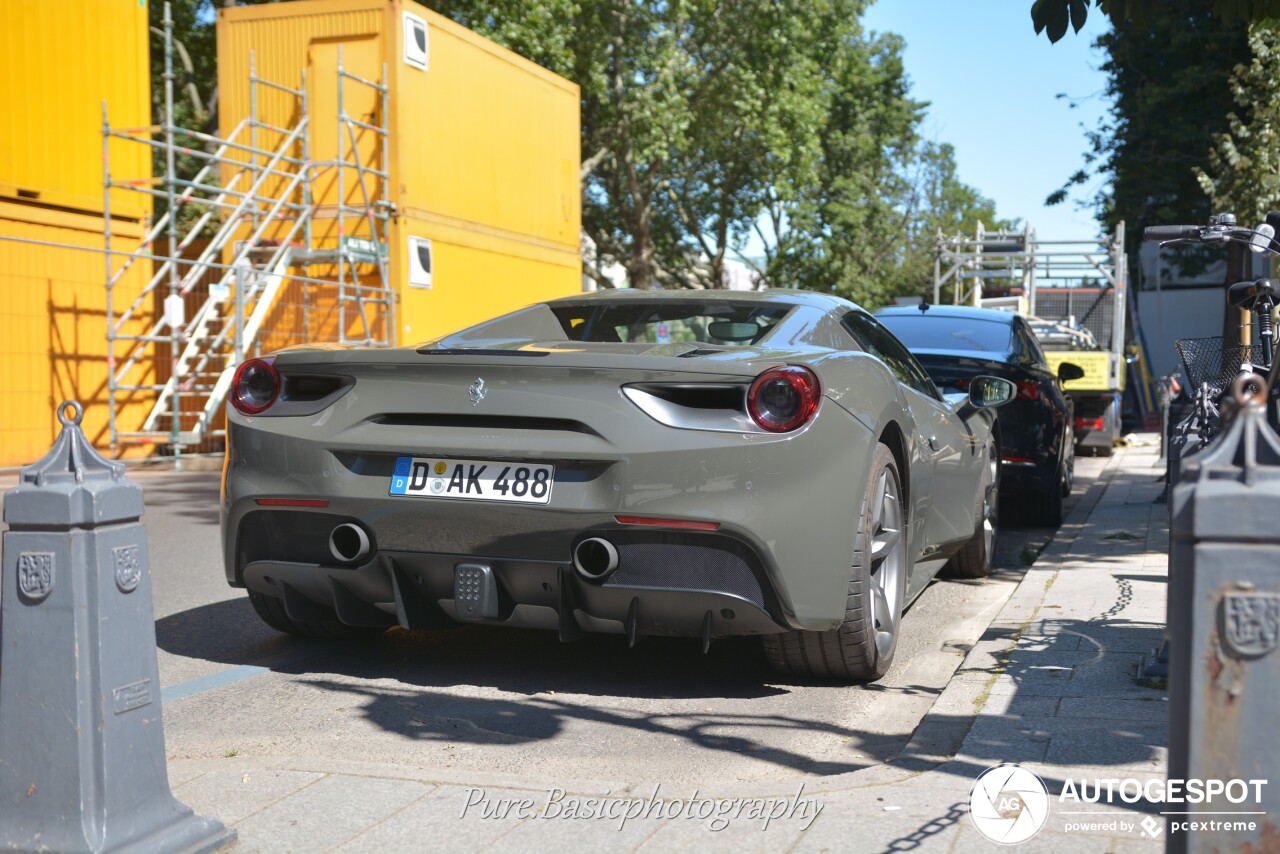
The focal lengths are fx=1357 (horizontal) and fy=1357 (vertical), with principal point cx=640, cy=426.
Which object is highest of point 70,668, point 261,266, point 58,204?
point 58,204

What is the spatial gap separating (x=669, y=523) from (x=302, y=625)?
1.85m

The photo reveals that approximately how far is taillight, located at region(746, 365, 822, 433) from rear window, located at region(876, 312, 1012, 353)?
4.74 metres

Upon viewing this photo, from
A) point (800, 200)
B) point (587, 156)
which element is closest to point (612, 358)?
point (587, 156)

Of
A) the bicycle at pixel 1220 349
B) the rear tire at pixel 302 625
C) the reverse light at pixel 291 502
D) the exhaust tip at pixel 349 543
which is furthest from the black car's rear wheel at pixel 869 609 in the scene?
the rear tire at pixel 302 625

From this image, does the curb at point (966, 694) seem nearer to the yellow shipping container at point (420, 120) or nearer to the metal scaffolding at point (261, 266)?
the metal scaffolding at point (261, 266)

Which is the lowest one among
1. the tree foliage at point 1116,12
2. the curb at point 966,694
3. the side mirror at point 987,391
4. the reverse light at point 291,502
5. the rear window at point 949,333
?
the curb at point 966,694

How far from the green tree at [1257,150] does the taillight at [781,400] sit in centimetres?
1348

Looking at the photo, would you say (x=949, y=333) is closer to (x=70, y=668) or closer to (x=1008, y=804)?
(x=1008, y=804)

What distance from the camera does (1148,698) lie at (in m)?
3.95

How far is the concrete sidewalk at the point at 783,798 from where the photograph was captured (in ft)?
9.51

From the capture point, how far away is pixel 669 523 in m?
3.90

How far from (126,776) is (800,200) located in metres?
38.7

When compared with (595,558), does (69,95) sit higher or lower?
higher

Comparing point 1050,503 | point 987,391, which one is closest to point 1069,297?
point 1050,503
